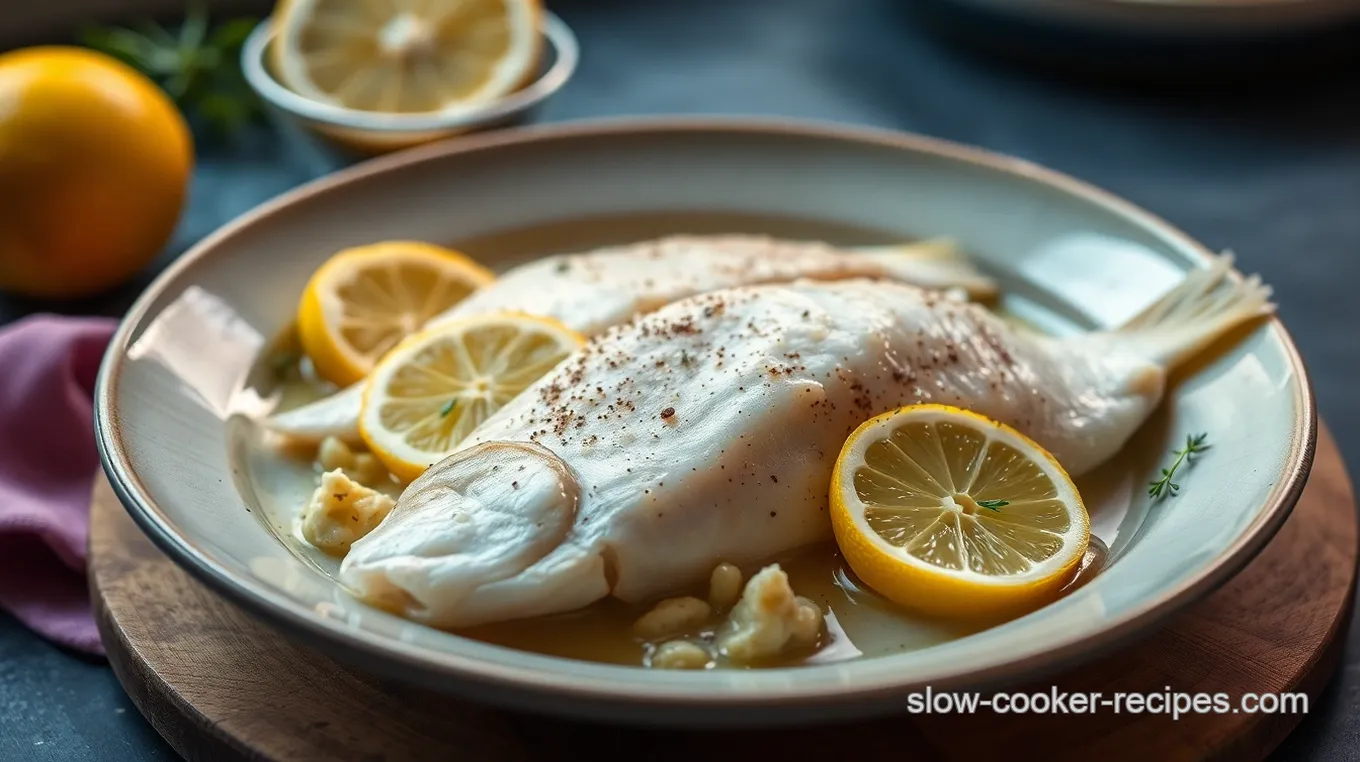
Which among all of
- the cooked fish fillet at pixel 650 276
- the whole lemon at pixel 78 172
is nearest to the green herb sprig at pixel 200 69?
the whole lemon at pixel 78 172

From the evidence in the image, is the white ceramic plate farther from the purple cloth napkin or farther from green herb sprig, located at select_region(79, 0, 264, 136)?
green herb sprig, located at select_region(79, 0, 264, 136)

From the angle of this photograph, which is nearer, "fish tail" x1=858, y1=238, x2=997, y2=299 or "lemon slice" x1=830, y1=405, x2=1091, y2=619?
"lemon slice" x1=830, y1=405, x2=1091, y2=619

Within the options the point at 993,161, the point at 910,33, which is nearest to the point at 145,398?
the point at 993,161

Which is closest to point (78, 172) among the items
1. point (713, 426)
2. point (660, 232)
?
point (660, 232)

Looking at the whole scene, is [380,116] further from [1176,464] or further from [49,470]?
[1176,464]

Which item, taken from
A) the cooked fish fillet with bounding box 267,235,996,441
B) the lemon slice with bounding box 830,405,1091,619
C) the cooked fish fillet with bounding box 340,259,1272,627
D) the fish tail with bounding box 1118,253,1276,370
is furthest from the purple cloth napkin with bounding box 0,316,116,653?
the fish tail with bounding box 1118,253,1276,370

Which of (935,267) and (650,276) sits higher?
(935,267)

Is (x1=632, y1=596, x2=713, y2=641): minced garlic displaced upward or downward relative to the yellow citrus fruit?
upward

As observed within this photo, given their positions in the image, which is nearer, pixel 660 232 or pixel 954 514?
pixel 954 514
